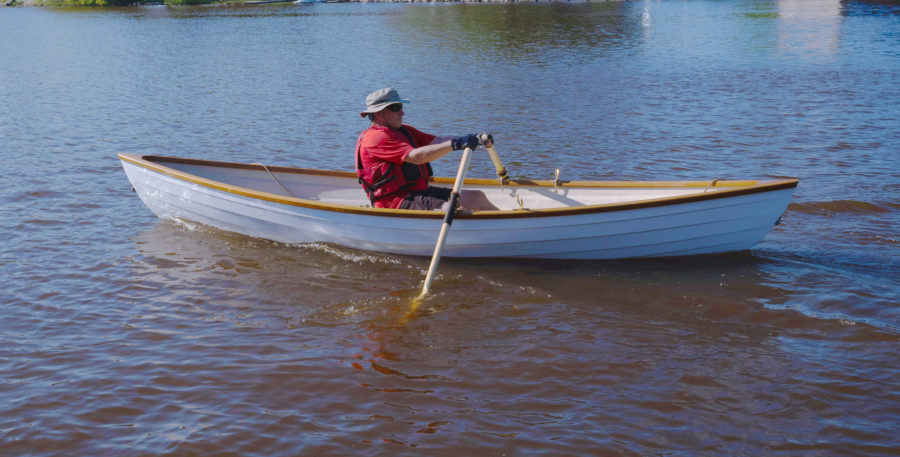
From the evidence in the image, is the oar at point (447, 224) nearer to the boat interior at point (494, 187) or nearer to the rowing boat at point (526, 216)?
the rowing boat at point (526, 216)

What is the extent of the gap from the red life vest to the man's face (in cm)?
15

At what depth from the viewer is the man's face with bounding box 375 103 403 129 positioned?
7918 millimetres

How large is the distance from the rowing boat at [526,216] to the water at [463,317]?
0.24 meters

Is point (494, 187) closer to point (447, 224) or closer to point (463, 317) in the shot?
point (447, 224)

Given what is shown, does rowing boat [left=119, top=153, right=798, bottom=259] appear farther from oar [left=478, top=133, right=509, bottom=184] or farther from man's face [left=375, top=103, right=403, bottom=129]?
man's face [left=375, top=103, right=403, bottom=129]

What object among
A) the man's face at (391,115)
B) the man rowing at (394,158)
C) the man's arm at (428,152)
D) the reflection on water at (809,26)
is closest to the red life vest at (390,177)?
the man rowing at (394,158)

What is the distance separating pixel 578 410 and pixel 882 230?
5.62 meters

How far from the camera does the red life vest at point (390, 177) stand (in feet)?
26.9

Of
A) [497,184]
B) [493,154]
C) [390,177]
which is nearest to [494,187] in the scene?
[497,184]

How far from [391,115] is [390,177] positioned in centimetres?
69

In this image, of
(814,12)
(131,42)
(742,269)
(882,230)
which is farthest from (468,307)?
(814,12)

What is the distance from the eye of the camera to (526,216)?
7.62m

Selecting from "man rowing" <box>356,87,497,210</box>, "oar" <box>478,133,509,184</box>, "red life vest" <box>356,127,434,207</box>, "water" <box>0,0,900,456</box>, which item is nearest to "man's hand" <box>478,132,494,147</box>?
"oar" <box>478,133,509,184</box>

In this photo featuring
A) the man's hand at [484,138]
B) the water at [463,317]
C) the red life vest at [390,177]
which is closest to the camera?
the water at [463,317]
